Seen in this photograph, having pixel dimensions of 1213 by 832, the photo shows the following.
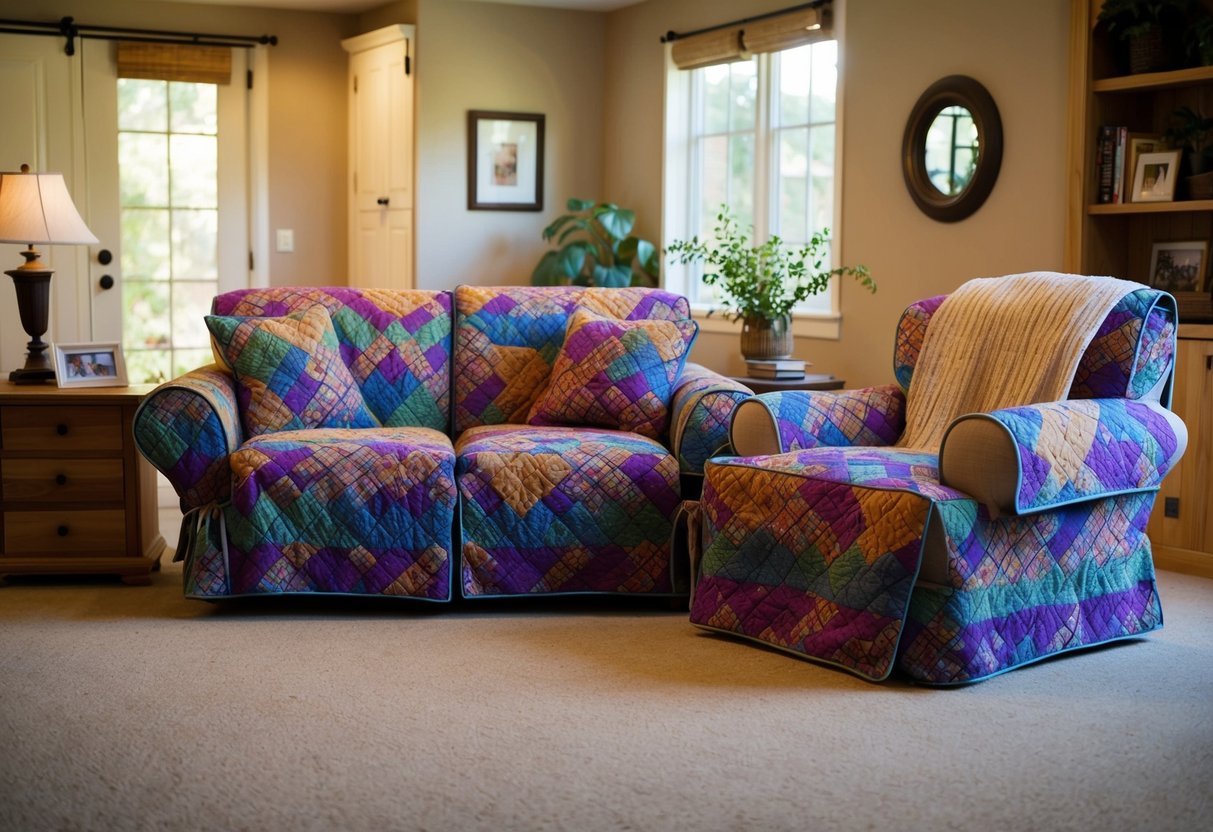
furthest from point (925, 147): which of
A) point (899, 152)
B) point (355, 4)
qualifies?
point (355, 4)

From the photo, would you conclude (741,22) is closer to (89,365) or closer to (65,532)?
(89,365)

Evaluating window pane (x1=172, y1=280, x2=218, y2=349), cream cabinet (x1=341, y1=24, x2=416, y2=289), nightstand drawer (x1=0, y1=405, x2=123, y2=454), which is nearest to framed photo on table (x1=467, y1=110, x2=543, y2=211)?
cream cabinet (x1=341, y1=24, x2=416, y2=289)

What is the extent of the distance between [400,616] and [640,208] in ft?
12.5

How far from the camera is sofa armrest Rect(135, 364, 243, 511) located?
343 cm

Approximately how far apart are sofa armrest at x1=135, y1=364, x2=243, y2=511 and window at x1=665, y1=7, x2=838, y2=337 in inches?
114

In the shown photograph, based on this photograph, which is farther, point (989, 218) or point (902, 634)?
point (989, 218)

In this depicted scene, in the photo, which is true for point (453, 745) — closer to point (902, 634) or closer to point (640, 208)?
point (902, 634)

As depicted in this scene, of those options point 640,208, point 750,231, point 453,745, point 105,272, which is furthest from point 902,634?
point 105,272

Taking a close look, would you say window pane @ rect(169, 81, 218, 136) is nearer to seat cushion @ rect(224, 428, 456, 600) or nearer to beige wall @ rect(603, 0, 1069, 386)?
beige wall @ rect(603, 0, 1069, 386)

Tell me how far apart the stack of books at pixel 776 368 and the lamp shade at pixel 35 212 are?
2336 mm

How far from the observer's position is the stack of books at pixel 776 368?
4.93 metres

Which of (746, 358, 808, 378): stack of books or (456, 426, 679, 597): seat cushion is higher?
(746, 358, 808, 378): stack of books

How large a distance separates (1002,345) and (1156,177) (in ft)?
3.68

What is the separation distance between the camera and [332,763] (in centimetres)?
241
